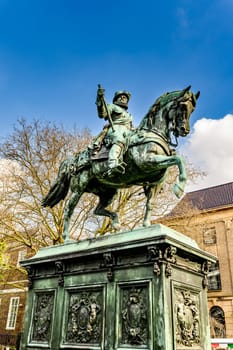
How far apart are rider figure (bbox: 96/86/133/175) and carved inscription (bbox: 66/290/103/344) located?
2.10 metres

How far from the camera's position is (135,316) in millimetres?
4605

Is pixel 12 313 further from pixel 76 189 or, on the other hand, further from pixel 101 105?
pixel 101 105

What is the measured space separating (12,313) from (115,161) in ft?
99.0

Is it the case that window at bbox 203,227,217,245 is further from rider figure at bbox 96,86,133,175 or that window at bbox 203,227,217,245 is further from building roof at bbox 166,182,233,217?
rider figure at bbox 96,86,133,175

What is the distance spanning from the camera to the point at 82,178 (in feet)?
21.7

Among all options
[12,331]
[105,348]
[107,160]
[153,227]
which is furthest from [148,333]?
[12,331]

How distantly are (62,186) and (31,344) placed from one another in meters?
3.03

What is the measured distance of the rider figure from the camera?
Answer: 19.2 ft

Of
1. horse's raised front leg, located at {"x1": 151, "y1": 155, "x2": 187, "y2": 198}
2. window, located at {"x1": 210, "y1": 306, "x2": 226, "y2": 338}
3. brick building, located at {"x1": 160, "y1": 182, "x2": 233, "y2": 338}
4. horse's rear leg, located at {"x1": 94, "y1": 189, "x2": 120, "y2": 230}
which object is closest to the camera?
horse's raised front leg, located at {"x1": 151, "y1": 155, "x2": 187, "y2": 198}

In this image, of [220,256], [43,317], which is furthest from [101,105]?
[220,256]

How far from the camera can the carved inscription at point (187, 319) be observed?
4.53 m

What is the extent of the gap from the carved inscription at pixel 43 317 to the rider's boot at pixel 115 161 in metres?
2.37

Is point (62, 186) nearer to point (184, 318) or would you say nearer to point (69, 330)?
point (69, 330)

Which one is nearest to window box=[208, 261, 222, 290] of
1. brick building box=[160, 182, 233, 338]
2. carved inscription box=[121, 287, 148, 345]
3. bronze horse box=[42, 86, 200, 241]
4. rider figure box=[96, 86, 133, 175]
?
brick building box=[160, 182, 233, 338]
